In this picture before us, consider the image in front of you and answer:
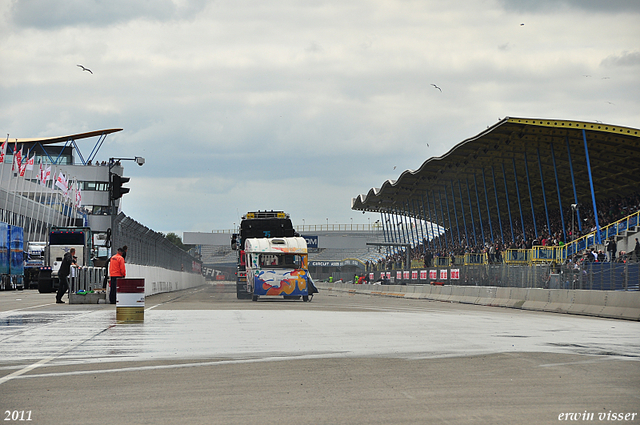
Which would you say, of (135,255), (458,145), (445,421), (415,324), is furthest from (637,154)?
(445,421)

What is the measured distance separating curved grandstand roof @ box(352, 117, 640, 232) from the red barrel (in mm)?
32475

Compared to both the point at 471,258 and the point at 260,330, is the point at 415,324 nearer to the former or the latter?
the point at 260,330

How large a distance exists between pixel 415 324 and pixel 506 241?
159 ft

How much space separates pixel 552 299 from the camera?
26938 mm

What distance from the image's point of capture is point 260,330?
51.0 feet

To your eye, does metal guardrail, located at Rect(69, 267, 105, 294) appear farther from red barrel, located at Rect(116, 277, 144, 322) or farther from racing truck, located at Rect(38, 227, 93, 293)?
racing truck, located at Rect(38, 227, 93, 293)

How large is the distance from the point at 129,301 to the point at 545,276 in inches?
731

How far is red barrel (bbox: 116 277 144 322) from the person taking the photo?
17609 mm

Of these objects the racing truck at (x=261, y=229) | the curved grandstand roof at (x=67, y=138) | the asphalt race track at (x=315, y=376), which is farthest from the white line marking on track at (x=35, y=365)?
the curved grandstand roof at (x=67, y=138)

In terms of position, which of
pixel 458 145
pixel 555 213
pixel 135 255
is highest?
pixel 458 145

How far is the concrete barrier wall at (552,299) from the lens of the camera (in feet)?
73.2

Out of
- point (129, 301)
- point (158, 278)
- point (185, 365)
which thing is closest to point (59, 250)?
point (158, 278)

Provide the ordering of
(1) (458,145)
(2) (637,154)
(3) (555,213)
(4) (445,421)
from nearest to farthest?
(4) (445,421) < (2) (637,154) < (1) (458,145) < (3) (555,213)

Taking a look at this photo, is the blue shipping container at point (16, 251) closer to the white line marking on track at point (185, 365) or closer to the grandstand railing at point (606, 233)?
the grandstand railing at point (606, 233)
